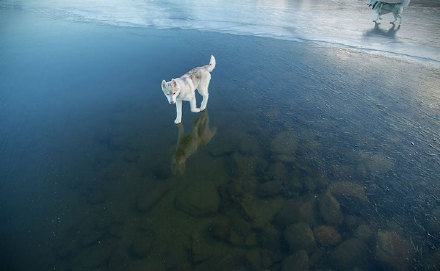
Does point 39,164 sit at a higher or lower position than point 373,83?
lower

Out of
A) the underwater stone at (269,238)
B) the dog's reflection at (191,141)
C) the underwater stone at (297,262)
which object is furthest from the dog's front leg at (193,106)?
the underwater stone at (297,262)

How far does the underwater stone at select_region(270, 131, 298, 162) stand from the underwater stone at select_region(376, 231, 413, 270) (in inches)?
87.0

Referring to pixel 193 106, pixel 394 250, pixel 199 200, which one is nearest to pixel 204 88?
pixel 193 106

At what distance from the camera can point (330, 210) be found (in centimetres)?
464

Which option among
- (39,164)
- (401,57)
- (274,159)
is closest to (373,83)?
(401,57)

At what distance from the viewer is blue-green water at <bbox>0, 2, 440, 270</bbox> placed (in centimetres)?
417

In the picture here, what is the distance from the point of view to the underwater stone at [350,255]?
3.92 meters

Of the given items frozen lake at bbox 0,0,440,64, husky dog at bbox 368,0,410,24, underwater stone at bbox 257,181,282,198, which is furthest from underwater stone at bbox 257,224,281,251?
husky dog at bbox 368,0,410,24

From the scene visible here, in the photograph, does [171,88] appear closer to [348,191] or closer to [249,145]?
[249,145]

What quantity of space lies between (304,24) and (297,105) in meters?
8.38

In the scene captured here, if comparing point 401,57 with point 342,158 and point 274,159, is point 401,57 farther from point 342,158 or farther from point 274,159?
point 274,159

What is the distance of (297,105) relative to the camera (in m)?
7.34

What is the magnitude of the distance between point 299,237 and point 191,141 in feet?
10.9

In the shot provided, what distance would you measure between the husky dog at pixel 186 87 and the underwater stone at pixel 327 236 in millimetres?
3893
